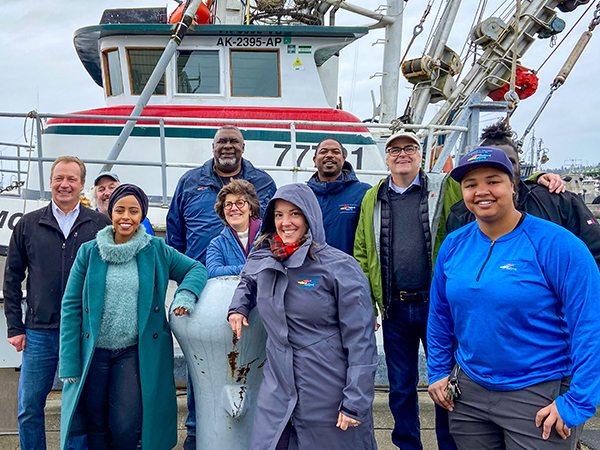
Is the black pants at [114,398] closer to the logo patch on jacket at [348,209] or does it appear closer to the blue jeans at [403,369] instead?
the blue jeans at [403,369]

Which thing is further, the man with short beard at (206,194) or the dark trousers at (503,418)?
the man with short beard at (206,194)

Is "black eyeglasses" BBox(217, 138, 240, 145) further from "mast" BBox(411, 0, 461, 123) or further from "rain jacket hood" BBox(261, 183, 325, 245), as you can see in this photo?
"mast" BBox(411, 0, 461, 123)

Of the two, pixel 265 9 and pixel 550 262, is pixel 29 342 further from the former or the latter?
pixel 265 9

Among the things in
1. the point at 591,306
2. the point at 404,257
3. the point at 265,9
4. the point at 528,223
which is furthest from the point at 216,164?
the point at 265,9

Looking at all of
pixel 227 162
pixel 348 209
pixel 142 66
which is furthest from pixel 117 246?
pixel 142 66

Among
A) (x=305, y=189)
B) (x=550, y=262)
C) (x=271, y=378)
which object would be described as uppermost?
(x=305, y=189)

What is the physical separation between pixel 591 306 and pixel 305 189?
115cm

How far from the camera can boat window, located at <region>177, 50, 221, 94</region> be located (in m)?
6.34

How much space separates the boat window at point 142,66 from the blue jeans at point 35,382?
15.4ft

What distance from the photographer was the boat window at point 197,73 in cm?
634

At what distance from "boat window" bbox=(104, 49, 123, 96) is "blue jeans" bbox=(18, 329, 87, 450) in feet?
16.4

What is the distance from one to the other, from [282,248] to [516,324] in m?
0.95

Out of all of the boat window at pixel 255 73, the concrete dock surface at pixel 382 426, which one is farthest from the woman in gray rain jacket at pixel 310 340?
the boat window at pixel 255 73

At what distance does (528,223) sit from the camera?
1.74 meters
